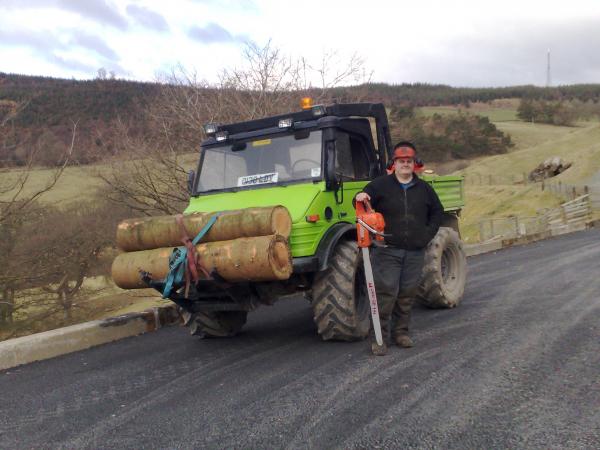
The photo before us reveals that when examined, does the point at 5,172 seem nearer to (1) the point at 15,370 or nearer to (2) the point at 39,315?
(2) the point at 39,315

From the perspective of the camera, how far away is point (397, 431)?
152 inches

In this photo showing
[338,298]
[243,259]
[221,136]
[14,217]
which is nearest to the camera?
[243,259]

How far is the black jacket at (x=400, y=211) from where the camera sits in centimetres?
602

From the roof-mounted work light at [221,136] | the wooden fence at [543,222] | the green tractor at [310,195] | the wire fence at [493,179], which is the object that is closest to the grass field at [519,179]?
the wire fence at [493,179]

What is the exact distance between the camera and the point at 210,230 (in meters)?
5.82

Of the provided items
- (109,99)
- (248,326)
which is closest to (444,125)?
(109,99)

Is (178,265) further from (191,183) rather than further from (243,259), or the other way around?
(191,183)

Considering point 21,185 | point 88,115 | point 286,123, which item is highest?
point 88,115

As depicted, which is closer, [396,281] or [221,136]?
[396,281]

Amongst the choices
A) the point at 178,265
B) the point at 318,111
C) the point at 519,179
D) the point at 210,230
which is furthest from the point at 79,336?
the point at 519,179

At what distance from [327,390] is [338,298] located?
1.49 m

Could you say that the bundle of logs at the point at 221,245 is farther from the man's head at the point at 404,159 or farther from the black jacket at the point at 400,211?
the man's head at the point at 404,159

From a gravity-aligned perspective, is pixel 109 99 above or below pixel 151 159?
above

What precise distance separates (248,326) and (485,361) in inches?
140
